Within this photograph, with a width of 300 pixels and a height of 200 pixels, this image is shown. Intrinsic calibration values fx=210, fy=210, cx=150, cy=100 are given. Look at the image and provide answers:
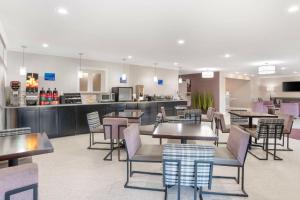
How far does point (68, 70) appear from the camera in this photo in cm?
711

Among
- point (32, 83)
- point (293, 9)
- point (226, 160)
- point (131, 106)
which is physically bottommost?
point (226, 160)

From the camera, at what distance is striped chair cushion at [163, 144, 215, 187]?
2.13 meters

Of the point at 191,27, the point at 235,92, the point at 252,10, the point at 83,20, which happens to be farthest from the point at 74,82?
the point at 235,92

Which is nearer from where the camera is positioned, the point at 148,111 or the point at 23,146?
the point at 23,146

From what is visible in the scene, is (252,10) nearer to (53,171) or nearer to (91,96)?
(53,171)

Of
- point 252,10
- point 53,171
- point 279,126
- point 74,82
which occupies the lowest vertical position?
point 53,171

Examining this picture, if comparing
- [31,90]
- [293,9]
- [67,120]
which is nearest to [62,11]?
[293,9]

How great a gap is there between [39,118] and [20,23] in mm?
2852

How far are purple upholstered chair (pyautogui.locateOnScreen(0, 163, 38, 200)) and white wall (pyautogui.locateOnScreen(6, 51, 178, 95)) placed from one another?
5.72 metres

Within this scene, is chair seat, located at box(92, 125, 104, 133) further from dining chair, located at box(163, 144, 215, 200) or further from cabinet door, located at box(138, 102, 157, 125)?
cabinet door, located at box(138, 102, 157, 125)

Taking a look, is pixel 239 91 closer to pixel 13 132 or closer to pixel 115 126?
Answer: pixel 115 126

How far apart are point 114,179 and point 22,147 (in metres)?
1.55

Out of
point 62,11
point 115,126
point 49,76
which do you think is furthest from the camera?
point 49,76

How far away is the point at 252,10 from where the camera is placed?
10.3ft
